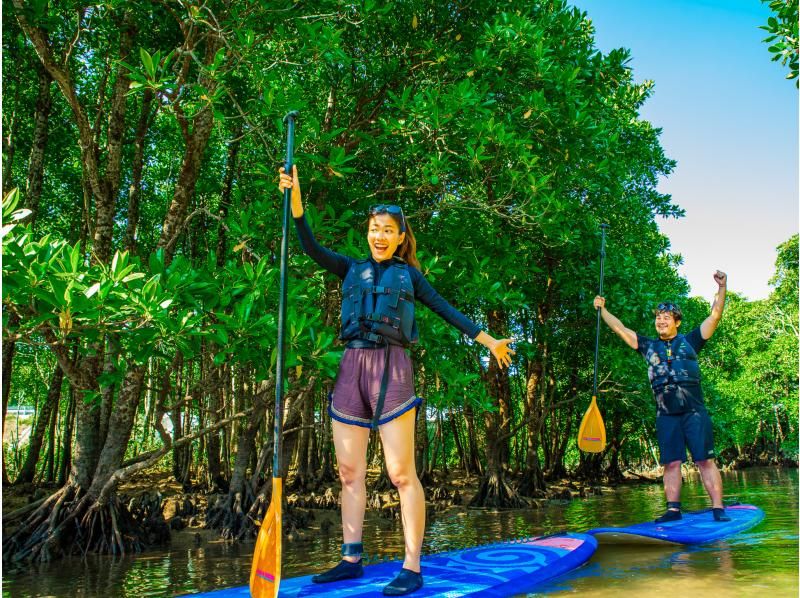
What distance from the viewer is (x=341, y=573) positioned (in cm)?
329

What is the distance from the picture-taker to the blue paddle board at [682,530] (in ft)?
15.5

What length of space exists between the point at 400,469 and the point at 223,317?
61.6 inches

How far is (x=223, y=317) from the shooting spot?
4.03 m

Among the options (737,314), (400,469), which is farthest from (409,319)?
(737,314)

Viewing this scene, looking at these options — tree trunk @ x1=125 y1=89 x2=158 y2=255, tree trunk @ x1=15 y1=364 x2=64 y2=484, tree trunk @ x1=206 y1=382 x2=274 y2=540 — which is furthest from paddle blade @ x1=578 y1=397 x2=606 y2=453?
tree trunk @ x1=15 y1=364 x2=64 y2=484

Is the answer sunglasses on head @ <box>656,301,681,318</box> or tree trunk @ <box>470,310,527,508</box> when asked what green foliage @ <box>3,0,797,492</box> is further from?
sunglasses on head @ <box>656,301,681,318</box>

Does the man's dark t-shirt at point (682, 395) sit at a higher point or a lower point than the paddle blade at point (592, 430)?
higher

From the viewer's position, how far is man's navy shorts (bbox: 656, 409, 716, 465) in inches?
220

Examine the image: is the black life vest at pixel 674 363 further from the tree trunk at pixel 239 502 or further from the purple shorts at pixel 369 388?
the tree trunk at pixel 239 502

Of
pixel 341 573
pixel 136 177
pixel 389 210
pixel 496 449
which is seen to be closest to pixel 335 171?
pixel 389 210

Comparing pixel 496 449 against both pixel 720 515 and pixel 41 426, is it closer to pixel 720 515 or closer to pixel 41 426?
pixel 720 515

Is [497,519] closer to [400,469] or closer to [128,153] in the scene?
[400,469]

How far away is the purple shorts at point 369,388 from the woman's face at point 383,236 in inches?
19.4

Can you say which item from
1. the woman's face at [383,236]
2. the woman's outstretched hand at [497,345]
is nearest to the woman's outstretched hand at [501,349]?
the woman's outstretched hand at [497,345]
